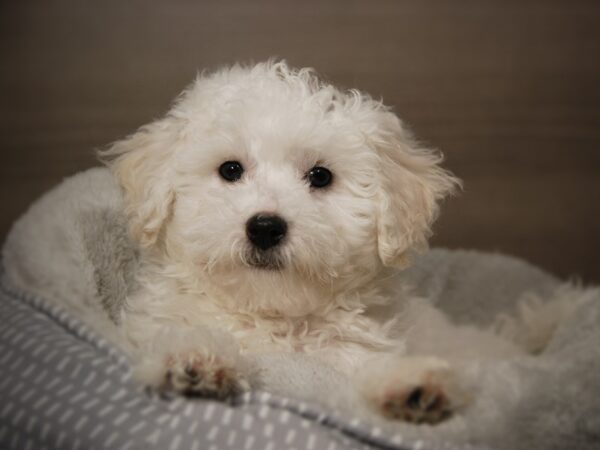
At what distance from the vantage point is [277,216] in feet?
5.06

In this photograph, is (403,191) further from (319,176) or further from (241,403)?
(241,403)

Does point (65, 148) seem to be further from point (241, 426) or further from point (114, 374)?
point (241, 426)

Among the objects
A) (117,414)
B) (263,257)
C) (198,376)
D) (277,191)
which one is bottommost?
(117,414)

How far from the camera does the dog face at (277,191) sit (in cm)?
156

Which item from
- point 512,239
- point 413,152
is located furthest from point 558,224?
point 413,152

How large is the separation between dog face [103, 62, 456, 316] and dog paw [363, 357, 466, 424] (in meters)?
0.36

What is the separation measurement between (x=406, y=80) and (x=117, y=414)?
1930 millimetres

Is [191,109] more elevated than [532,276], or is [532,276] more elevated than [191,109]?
[191,109]

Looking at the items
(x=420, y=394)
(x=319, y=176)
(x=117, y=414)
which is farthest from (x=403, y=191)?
(x=117, y=414)

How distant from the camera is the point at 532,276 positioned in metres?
2.76

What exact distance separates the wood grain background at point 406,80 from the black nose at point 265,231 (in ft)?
4.08

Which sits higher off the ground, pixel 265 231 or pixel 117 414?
pixel 265 231

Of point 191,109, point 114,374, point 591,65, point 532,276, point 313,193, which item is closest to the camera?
point 114,374

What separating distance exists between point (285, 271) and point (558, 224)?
200 cm
